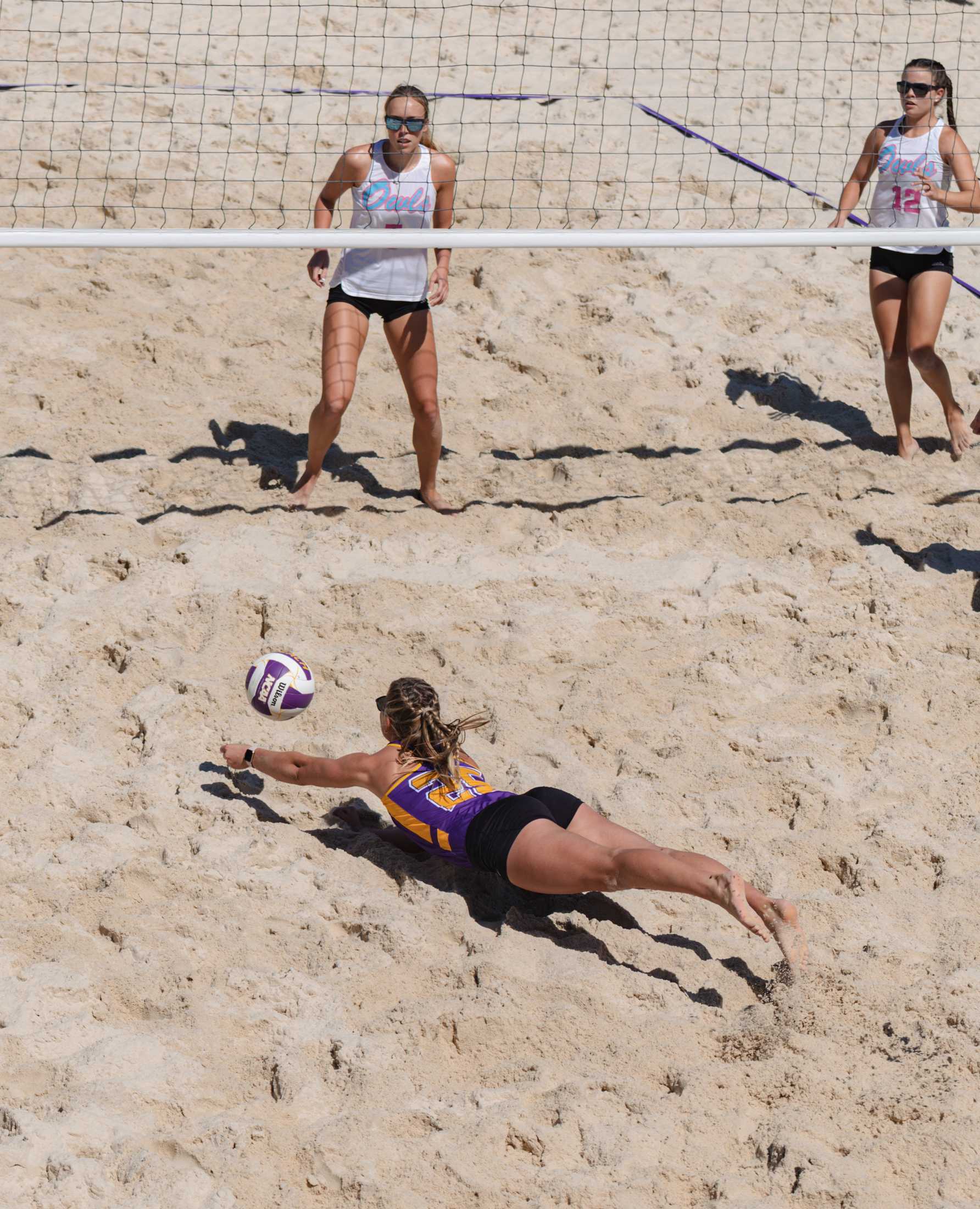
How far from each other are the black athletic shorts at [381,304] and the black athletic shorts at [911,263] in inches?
74.1

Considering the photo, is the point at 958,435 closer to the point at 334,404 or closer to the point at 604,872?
the point at 334,404

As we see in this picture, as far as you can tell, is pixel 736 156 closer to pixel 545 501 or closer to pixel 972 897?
pixel 545 501

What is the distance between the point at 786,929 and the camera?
10.8 feet

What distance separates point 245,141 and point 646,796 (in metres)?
5.02

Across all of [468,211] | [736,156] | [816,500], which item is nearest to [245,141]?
[468,211]

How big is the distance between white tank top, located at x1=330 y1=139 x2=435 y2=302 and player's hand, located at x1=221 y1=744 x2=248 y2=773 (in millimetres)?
2107

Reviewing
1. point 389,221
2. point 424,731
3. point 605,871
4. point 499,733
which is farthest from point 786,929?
point 389,221

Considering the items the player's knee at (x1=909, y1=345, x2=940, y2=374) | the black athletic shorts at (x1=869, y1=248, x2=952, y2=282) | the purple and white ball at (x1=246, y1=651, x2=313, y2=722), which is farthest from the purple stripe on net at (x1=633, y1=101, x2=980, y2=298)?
the purple and white ball at (x1=246, y1=651, x2=313, y2=722)

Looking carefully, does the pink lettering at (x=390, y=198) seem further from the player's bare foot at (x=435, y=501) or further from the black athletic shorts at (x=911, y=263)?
the black athletic shorts at (x=911, y=263)

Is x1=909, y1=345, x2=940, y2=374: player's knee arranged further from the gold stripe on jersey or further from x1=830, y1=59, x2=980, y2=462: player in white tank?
the gold stripe on jersey

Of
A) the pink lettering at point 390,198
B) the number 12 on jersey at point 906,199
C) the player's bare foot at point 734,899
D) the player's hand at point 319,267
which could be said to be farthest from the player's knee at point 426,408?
the player's bare foot at point 734,899

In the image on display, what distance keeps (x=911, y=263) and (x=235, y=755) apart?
346cm

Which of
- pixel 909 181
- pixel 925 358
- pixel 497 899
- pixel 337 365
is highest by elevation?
pixel 909 181

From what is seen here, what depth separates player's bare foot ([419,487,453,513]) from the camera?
17.9 ft
